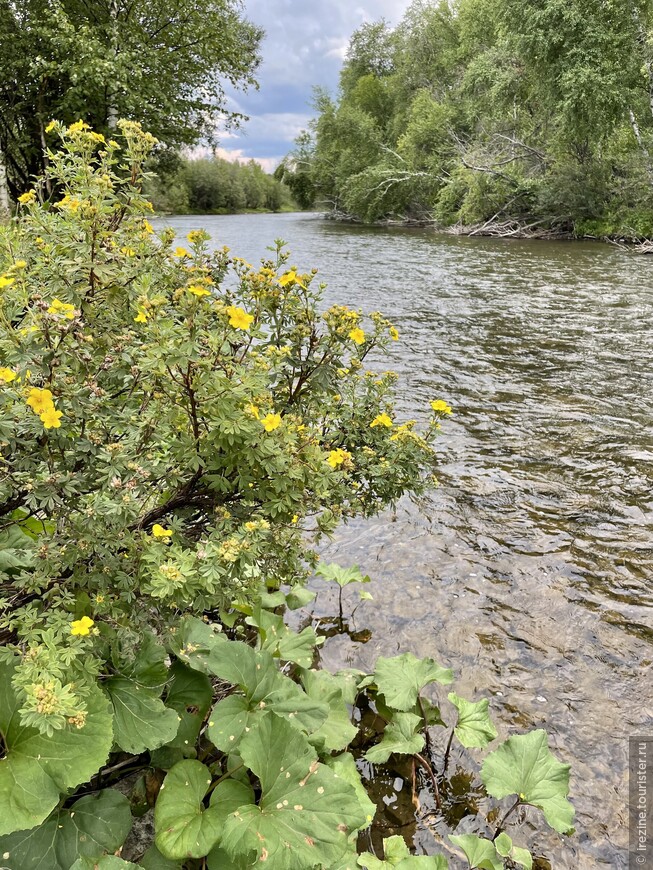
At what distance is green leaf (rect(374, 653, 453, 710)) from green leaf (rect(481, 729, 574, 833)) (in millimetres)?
345

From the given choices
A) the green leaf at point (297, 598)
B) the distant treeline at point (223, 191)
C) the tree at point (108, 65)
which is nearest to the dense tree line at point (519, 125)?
the tree at point (108, 65)

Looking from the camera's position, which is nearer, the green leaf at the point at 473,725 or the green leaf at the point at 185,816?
the green leaf at the point at 185,816

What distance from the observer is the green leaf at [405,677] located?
227 centimetres

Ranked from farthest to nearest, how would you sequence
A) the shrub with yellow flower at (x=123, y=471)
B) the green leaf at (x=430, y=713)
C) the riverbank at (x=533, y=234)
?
the riverbank at (x=533, y=234) → the green leaf at (x=430, y=713) → the shrub with yellow flower at (x=123, y=471)

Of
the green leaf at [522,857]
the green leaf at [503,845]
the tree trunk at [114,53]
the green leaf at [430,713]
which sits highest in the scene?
the tree trunk at [114,53]

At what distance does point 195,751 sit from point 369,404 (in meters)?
1.84

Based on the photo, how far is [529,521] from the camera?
13.0ft

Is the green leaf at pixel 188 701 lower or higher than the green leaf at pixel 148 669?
lower

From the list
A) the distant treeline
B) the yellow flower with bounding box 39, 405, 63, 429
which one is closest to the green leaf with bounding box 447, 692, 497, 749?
the yellow flower with bounding box 39, 405, 63, 429

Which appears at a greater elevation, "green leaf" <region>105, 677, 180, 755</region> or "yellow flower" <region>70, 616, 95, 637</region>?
"yellow flower" <region>70, 616, 95, 637</region>

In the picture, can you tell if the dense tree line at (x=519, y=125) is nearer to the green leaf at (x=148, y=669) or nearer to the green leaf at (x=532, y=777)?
the green leaf at (x=532, y=777)

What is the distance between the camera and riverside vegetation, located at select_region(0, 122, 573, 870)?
1443 mm

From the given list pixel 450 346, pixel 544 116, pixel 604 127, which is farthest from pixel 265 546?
pixel 544 116

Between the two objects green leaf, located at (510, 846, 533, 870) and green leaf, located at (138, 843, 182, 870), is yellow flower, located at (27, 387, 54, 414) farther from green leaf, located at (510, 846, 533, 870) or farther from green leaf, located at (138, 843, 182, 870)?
green leaf, located at (510, 846, 533, 870)
